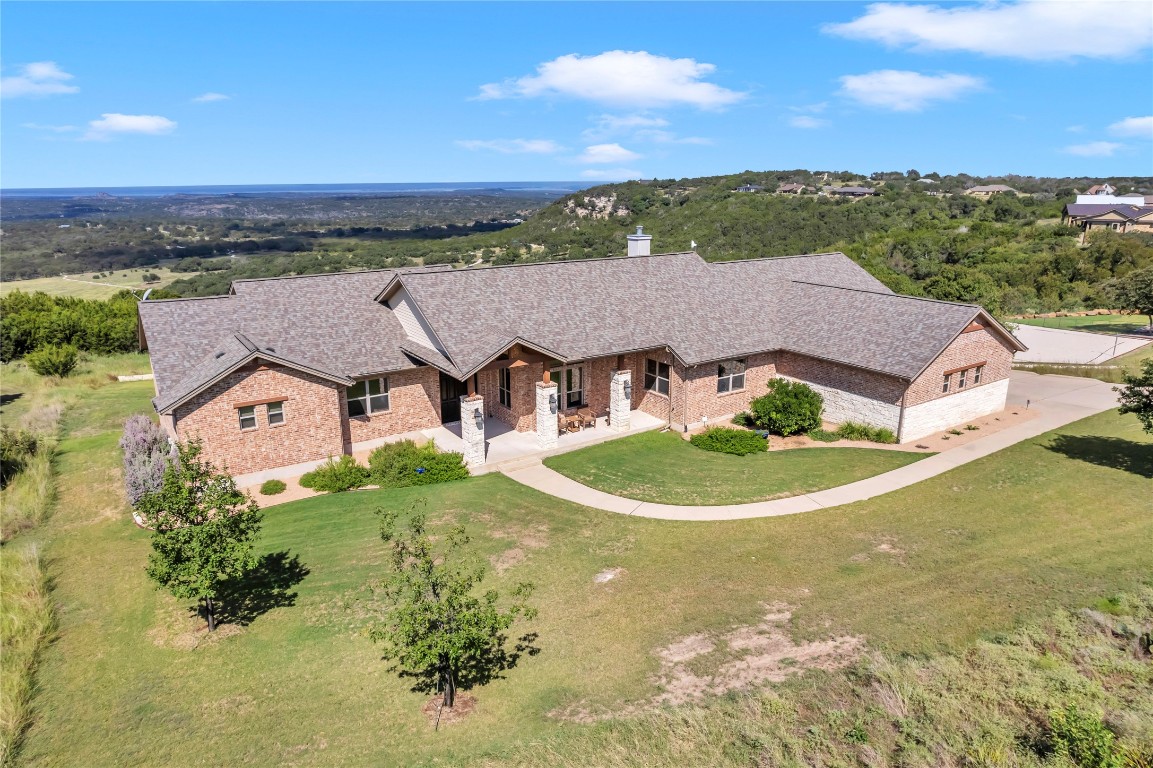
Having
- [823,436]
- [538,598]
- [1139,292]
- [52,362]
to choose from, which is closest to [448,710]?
[538,598]

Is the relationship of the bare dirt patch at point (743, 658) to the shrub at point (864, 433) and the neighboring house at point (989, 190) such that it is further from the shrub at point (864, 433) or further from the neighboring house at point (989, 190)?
the neighboring house at point (989, 190)

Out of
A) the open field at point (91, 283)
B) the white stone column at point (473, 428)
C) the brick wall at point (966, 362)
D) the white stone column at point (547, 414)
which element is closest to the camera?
the white stone column at point (473, 428)

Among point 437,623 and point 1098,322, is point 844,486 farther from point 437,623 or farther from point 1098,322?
point 1098,322

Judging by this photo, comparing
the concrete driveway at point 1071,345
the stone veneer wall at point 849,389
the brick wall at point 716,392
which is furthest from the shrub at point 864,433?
the concrete driveway at point 1071,345

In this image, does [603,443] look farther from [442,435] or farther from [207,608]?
[207,608]

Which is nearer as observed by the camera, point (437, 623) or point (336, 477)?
point (437, 623)

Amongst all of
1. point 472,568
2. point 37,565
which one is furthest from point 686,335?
point 37,565

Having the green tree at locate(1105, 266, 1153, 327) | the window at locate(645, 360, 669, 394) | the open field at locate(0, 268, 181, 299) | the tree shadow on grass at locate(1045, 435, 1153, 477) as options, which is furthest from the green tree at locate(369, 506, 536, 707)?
the open field at locate(0, 268, 181, 299)
